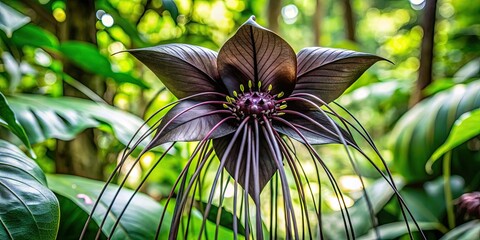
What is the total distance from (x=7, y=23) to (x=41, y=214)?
0.22 meters

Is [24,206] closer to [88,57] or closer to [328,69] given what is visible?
[328,69]

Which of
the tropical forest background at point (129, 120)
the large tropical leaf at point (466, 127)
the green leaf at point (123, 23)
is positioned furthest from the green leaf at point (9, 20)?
the large tropical leaf at point (466, 127)

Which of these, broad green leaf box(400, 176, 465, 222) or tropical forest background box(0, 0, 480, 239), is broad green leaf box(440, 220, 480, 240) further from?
broad green leaf box(400, 176, 465, 222)

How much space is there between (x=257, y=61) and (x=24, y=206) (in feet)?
0.73

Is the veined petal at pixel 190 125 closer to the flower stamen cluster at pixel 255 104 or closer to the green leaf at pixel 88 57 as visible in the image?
the flower stamen cluster at pixel 255 104

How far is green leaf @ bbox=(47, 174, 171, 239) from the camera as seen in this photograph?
1.54ft

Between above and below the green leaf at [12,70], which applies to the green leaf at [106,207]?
below

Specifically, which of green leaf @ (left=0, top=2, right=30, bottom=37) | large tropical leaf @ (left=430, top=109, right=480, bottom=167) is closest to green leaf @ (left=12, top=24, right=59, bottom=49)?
green leaf @ (left=0, top=2, right=30, bottom=37)

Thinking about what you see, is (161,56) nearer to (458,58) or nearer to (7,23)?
(7,23)

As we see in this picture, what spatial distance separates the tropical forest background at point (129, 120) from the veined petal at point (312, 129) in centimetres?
9

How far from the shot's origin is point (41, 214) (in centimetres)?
34

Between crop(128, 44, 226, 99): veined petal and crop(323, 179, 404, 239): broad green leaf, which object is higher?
crop(128, 44, 226, 99): veined petal

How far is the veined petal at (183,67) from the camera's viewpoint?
0.32 metres

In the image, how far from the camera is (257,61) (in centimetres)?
35
